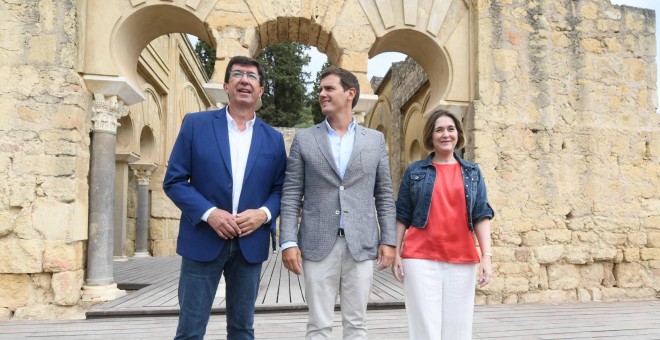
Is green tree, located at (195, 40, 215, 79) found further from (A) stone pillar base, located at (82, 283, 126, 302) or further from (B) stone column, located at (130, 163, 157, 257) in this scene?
(A) stone pillar base, located at (82, 283, 126, 302)

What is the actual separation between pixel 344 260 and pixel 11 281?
13.4 ft

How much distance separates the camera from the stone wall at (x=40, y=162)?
4.71 m

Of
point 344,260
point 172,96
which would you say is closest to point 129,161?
point 172,96

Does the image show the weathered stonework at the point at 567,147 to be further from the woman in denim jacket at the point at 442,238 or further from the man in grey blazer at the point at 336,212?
the man in grey blazer at the point at 336,212

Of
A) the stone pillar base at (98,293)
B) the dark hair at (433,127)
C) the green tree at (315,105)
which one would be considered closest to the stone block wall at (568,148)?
the dark hair at (433,127)

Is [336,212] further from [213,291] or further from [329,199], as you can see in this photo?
[213,291]

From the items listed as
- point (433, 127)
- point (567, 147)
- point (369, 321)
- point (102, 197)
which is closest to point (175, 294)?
point (102, 197)

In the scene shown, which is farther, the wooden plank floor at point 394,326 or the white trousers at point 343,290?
the wooden plank floor at point 394,326

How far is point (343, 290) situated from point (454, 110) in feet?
13.1

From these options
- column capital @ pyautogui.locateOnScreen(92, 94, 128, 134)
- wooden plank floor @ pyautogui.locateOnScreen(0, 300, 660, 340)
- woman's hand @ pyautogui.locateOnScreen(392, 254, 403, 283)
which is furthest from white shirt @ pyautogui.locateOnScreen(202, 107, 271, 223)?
column capital @ pyautogui.locateOnScreen(92, 94, 128, 134)

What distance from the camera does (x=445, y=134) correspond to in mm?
2619

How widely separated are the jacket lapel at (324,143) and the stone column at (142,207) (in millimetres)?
9332

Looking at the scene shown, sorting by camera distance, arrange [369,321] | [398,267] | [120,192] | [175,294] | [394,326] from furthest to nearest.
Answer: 1. [120,192]
2. [175,294]
3. [369,321]
4. [394,326]
5. [398,267]

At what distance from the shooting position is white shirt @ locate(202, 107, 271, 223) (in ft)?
7.91
